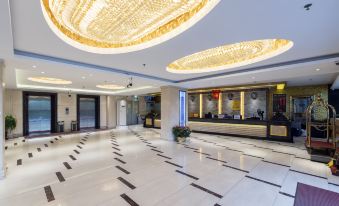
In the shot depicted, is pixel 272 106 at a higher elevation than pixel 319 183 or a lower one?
higher

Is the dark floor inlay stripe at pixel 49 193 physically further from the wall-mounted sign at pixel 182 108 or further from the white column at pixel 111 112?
the white column at pixel 111 112

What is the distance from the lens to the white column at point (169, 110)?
8539 millimetres

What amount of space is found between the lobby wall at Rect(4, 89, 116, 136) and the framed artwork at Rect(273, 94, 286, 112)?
1222 cm

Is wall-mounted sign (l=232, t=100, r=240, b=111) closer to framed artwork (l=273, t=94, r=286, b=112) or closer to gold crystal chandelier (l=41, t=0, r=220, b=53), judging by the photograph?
framed artwork (l=273, t=94, r=286, b=112)

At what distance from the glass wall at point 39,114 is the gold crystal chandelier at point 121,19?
10.2m

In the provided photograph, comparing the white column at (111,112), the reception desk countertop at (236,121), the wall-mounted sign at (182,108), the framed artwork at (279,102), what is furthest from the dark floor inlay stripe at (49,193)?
the framed artwork at (279,102)

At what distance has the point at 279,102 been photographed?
1029cm

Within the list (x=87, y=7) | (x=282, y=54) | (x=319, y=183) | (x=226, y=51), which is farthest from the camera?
(x=226, y=51)

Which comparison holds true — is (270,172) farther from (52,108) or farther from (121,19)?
(52,108)

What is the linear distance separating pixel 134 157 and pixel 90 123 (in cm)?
990

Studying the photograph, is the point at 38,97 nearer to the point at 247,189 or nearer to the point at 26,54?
the point at 26,54

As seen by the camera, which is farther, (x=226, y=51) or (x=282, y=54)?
(x=226, y=51)

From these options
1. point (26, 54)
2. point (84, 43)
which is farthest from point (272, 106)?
point (26, 54)

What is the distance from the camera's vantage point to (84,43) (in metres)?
3.77
